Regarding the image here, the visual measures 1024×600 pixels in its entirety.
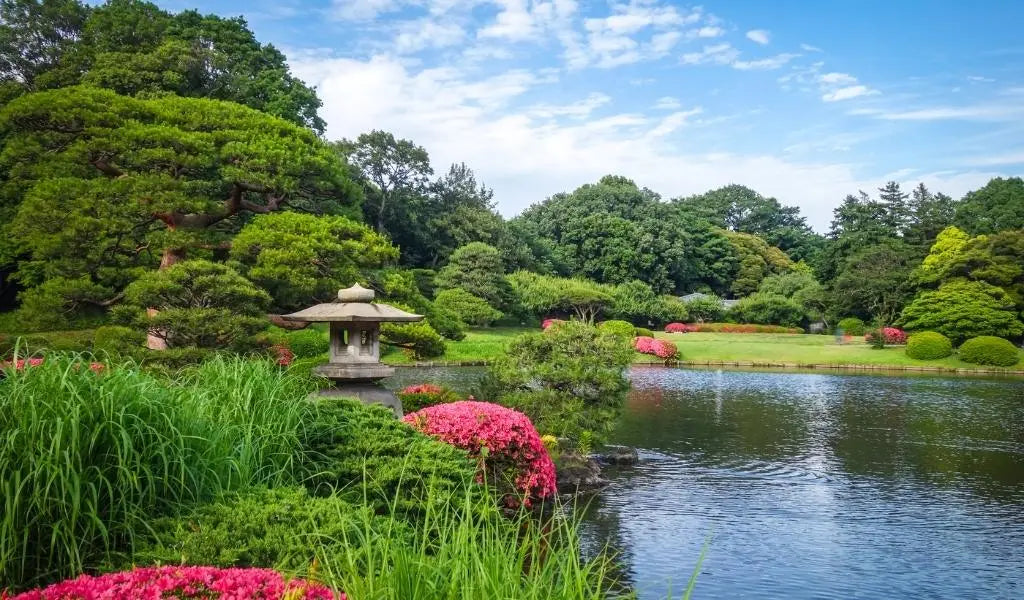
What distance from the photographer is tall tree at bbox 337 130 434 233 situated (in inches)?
1698

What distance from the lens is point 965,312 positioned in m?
32.7

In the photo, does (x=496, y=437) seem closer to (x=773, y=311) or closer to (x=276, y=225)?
(x=276, y=225)

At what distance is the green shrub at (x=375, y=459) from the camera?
214 inches

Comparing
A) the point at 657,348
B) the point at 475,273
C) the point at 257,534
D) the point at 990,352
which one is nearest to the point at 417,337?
the point at 257,534

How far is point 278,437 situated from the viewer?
529 cm

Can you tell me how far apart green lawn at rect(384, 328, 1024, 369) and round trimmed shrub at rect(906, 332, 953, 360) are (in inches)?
10.5

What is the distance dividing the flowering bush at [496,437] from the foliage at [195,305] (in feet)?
14.2

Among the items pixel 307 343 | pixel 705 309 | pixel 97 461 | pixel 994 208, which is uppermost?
pixel 994 208

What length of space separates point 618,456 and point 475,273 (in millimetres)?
26350

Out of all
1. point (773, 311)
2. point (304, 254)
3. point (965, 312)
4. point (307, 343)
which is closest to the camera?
point (304, 254)

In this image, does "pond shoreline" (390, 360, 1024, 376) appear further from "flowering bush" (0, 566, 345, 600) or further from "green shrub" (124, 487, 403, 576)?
"flowering bush" (0, 566, 345, 600)

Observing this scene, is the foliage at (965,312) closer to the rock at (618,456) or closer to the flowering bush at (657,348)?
the flowering bush at (657,348)

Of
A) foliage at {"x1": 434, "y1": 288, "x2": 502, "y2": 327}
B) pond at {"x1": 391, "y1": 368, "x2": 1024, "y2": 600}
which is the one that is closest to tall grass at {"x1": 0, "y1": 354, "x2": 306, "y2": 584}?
pond at {"x1": 391, "y1": 368, "x2": 1024, "y2": 600}

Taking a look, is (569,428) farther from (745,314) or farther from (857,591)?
(745,314)
